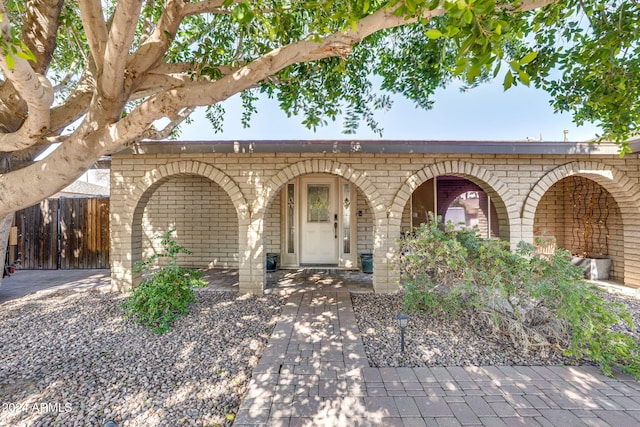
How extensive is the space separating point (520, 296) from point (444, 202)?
289 inches

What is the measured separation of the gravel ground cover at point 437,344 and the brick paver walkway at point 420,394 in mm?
160

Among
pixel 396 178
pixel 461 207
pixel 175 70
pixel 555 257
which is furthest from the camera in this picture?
pixel 461 207

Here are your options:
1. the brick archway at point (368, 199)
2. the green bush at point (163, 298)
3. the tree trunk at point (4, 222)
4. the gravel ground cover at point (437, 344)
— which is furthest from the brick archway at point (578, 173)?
the tree trunk at point (4, 222)

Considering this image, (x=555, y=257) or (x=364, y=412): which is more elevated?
(x=555, y=257)

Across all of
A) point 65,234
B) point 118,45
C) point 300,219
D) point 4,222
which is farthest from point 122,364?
point 65,234

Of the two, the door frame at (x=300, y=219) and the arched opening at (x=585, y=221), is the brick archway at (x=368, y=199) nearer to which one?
the door frame at (x=300, y=219)

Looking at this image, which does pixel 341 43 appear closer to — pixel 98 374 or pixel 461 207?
pixel 98 374

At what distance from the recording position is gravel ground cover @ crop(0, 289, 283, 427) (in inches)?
96.1

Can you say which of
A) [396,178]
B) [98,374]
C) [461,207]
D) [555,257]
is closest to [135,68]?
[98,374]

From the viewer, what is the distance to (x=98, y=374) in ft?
9.80

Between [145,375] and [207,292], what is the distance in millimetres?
2882

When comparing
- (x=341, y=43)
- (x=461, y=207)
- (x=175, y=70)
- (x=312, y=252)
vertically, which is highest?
(x=175, y=70)

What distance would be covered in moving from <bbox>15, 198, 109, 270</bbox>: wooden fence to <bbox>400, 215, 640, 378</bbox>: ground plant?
8.65m

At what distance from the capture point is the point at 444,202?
10.6 m
